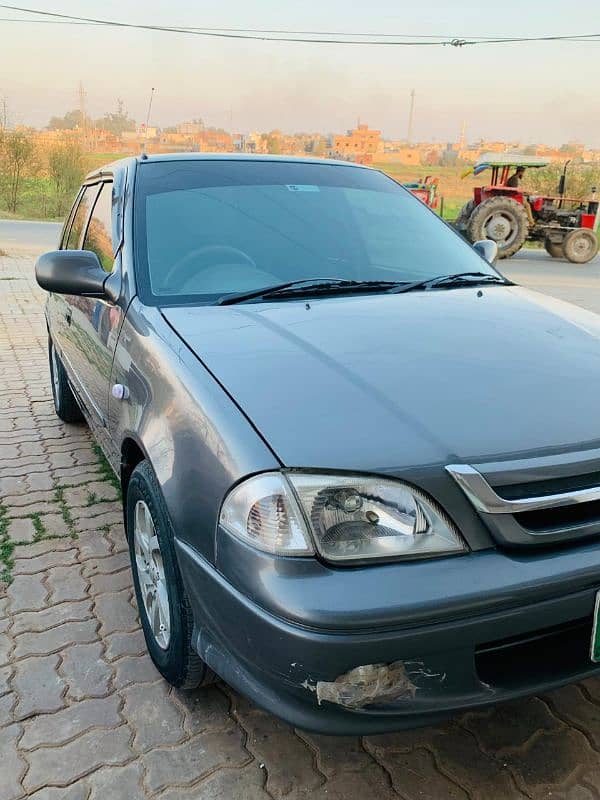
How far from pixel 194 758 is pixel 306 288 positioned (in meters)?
1.58

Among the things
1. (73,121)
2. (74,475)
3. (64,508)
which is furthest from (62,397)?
(73,121)

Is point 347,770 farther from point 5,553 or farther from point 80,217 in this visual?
point 80,217

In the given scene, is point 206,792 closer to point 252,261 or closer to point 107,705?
point 107,705

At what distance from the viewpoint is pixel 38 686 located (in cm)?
219

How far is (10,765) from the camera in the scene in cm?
188

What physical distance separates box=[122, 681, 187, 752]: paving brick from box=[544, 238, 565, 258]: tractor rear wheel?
1608cm

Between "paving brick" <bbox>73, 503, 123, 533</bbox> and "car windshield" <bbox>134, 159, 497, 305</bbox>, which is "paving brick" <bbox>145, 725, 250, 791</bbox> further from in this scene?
"paving brick" <bbox>73, 503, 123, 533</bbox>

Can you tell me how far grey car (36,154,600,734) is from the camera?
4.77ft

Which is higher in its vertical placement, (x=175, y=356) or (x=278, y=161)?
(x=278, y=161)

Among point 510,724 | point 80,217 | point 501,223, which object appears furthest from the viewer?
point 501,223

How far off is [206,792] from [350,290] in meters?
1.71

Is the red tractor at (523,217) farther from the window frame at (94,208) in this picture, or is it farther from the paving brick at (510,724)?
the paving brick at (510,724)

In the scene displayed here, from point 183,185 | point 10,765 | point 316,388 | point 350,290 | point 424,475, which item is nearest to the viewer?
point 424,475

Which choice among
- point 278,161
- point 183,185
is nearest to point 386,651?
point 183,185
